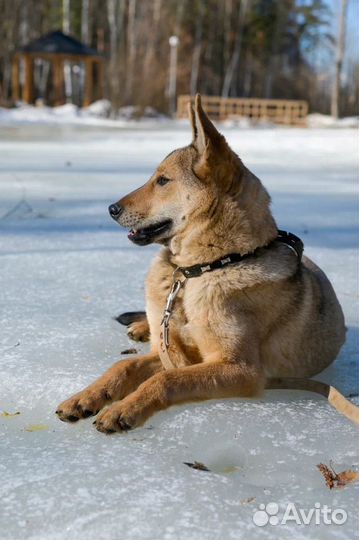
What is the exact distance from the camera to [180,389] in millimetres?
2811

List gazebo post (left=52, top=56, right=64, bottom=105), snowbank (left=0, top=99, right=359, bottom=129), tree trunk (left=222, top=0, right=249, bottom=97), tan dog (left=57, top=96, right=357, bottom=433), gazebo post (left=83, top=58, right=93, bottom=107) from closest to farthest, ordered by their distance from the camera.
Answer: tan dog (left=57, top=96, right=357, bottom=433), snowbank (left=0, top=99, right=359, bottom=129), gazebo post (left=52, top=56, right=64, bottom=105), gazebo post (left=83, top=58, right=93, bottom=107), tree trunk (left=222, top=0, right=249, bottom=97)

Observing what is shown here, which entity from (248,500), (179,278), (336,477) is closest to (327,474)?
(336,477)

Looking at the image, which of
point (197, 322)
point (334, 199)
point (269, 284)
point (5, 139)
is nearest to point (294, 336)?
point (269, 284)

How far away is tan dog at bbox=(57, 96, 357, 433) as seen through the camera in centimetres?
301

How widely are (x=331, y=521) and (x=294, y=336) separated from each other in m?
1.33

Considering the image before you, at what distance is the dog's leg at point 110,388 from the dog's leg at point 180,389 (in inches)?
4.8

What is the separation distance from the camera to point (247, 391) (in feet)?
9.78

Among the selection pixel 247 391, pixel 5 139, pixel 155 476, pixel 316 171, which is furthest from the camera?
pixel 5 139

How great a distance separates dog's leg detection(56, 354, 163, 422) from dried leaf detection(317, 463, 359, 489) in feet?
3.01

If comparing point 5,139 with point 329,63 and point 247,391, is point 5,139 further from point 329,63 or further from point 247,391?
point 329,63

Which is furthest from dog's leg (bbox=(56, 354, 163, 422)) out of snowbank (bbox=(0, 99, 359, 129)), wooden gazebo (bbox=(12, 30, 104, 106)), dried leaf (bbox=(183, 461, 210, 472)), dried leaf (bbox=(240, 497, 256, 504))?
wooden gazebo (bbox=(12, 30, 104, 106))

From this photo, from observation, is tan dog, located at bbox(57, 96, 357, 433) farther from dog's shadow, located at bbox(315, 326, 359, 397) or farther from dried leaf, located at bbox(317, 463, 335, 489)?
dried leaf, located at bbox(317, 463, 335, 489)

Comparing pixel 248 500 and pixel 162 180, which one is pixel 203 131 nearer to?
pixel 162 180

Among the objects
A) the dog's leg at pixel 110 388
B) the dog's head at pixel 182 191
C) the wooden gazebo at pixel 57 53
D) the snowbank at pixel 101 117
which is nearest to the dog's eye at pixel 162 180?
the dog's head at pixel 182 191
